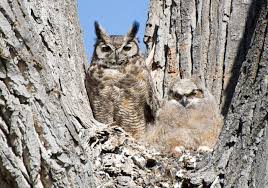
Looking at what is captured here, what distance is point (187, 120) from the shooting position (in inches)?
199

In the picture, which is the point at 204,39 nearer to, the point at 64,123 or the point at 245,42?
the point at 245,42

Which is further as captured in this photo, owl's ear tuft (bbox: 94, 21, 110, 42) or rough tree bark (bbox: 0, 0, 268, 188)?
owl's ear tuft (bbox: 94, 21, 110, 42)

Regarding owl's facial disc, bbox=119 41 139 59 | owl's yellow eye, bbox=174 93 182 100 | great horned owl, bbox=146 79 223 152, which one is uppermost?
owl's facial disc, bbox=119 41 139 59

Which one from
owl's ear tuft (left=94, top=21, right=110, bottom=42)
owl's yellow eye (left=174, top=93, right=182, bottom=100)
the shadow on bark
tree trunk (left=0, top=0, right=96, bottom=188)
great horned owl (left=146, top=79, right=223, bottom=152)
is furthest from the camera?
owl's ear tuft (left=94, top=21, right=110, bottom=42)

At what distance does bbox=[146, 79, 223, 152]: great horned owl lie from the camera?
482cm

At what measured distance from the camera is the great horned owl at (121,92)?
5082 millimetres

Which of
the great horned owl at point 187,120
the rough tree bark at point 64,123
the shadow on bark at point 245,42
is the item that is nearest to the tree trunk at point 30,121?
the rough tree bark at point 64,123

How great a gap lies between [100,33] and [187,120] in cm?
98

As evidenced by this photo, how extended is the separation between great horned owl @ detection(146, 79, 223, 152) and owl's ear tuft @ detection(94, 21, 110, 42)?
70 cm

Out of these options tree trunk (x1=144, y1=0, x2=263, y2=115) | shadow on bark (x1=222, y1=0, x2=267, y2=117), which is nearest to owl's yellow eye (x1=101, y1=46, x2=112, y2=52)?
tree trunk (x1=144, y1=0, x2=263, y2=115)

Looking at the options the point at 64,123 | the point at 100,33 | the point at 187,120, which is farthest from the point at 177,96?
the point at 64,123

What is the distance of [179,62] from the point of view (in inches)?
186

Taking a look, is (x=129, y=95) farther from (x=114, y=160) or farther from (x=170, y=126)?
(x=114, y=160)

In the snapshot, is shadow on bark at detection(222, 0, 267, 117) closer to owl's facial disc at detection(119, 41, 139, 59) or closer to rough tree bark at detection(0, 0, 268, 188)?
rough tree bark at detection(0, 0, 268, 188)
